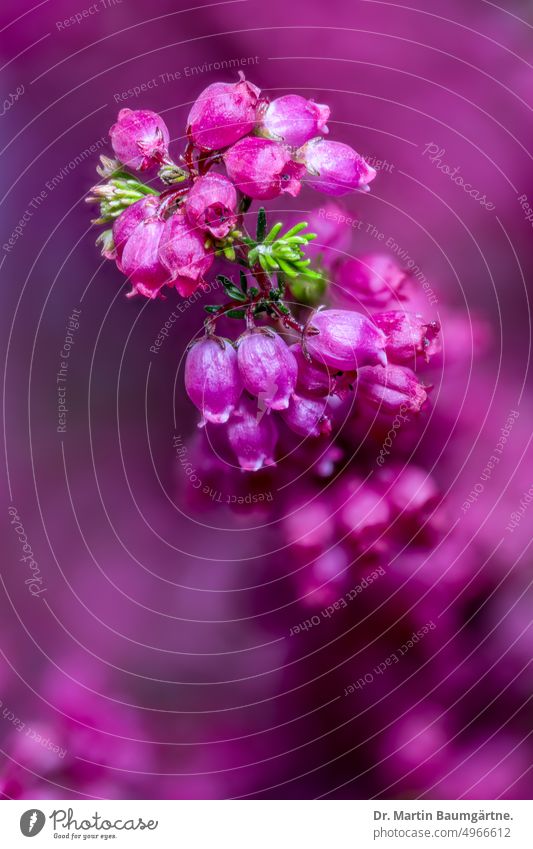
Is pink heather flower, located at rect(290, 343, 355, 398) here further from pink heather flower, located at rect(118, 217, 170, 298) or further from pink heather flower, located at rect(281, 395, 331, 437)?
pink heather flower, located at rect(118, 217, 170, 298)

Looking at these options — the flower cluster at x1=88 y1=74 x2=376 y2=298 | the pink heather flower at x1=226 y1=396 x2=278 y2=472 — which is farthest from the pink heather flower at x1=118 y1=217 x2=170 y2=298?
Result: the pink heather flower at x1=226 y1=396 x2=278 y2=472

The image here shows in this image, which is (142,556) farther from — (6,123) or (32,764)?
(6,123)

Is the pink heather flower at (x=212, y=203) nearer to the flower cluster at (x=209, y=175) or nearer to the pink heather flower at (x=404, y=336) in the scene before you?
the flower cluster at (x=209, y=175)

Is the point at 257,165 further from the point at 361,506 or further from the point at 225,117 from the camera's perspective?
the point at 361,506

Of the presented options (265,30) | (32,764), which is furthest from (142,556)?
(265,30)

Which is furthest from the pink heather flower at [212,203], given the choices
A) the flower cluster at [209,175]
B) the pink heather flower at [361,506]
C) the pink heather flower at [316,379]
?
the pink heather flower at [361,506]
